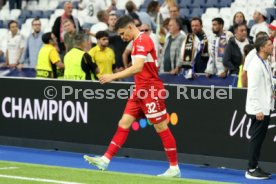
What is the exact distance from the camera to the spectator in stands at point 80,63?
14.2m

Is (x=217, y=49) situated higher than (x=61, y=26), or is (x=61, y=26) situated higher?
(x=61, y=26)

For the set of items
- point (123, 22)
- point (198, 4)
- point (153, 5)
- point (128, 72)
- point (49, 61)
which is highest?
point (123, 22)

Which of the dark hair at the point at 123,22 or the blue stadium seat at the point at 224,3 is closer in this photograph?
the dark hair at the point at 123,22

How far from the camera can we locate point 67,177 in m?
11.0

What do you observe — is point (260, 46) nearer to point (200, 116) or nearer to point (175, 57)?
point (200, 116)

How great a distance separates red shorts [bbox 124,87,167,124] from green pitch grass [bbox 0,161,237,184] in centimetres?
85

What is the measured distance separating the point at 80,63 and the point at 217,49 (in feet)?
9.70

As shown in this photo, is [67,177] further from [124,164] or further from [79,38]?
[79,38]

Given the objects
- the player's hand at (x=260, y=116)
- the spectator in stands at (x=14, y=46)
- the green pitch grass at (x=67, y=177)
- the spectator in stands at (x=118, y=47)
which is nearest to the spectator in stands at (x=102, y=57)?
the spectator in stands at (x=118, y=47)

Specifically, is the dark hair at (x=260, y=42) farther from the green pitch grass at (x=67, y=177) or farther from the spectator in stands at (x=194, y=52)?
the spectator in stands at (x=194, y=52)

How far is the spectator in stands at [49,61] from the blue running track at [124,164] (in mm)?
1634

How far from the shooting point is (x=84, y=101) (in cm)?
1444

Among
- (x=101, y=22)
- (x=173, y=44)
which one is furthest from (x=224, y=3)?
(x=173, y=44)

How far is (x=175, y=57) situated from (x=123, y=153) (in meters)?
3.10
